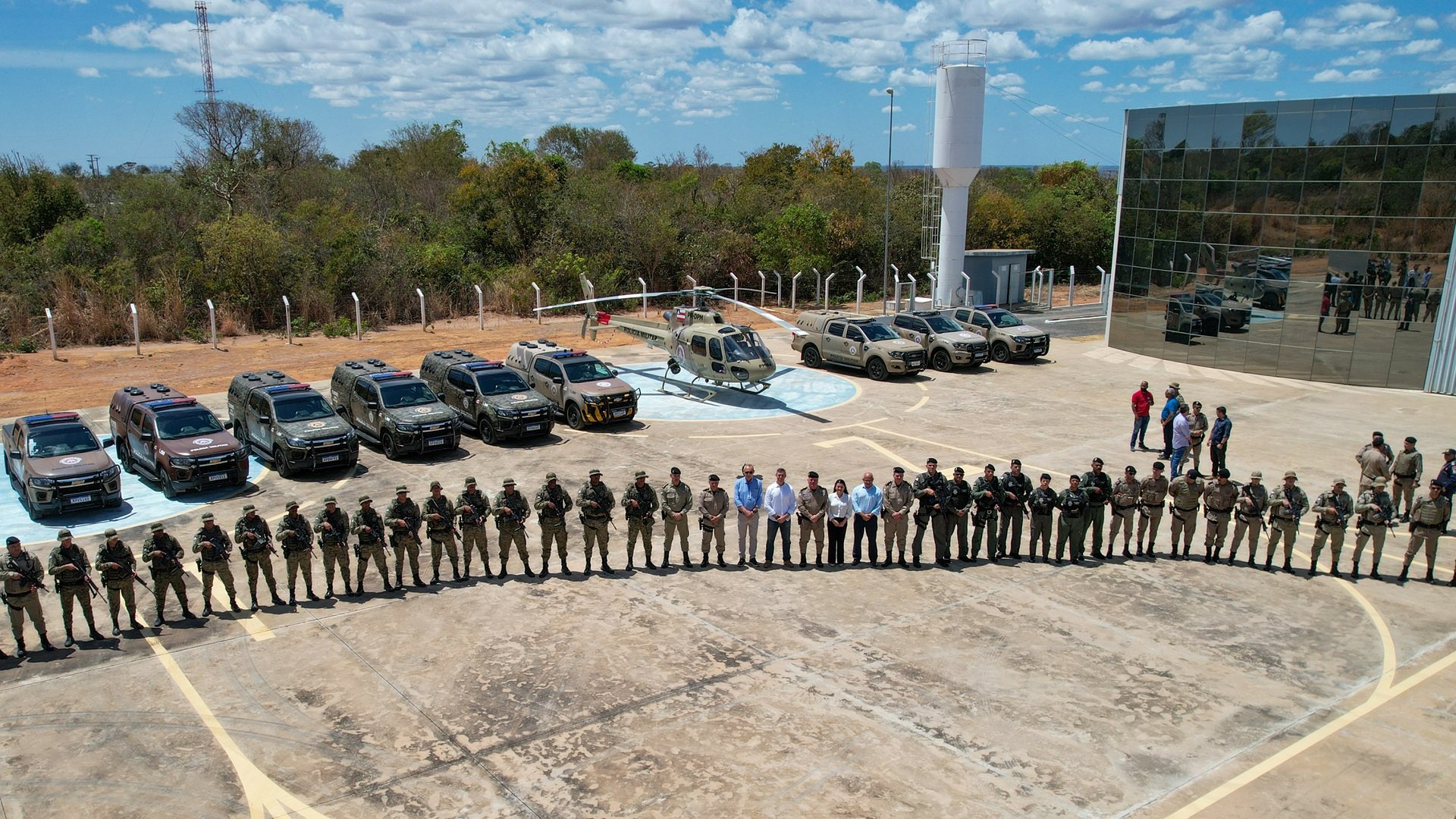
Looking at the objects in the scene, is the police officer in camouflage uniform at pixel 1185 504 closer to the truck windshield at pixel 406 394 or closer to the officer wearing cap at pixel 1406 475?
the officer wearing cap at pixel 1406 475

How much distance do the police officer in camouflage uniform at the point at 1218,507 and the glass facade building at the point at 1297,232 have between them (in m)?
16.2

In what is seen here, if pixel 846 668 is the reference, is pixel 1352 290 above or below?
above

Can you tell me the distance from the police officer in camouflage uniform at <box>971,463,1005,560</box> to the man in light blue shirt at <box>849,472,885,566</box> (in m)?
1.41

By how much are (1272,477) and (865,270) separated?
1339 inches

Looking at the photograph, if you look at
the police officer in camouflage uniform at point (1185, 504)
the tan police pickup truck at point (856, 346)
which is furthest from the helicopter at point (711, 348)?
the police officer in camouflage uniform at point (1185, 504)

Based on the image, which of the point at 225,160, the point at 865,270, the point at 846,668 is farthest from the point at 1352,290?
the point at 225,160

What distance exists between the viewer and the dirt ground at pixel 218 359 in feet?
85.8

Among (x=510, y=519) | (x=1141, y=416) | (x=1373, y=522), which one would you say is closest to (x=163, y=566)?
(x=510, y=519)

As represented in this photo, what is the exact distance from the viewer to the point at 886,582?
43.7 ft

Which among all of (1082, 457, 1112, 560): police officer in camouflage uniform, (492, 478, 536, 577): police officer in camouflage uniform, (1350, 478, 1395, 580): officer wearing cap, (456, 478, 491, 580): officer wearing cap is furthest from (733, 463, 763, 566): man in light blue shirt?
(1350, 478, 1395, 580): officer wearing cap

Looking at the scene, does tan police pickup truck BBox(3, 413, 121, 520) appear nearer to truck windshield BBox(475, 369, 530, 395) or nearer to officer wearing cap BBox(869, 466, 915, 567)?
truck windshield BBox(475, 369, 530, 395)

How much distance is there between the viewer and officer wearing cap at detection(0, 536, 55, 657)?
1095 centimetres

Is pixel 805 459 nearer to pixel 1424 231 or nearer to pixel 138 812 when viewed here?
pixel 138 812

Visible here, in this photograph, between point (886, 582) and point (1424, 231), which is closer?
point (886, 582)
